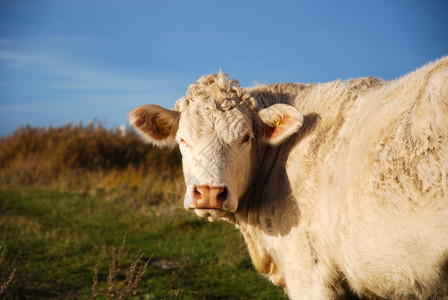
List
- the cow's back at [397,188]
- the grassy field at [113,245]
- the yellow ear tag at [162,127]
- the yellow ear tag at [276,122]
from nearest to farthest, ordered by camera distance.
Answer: the cow's back at [397,188] → the yellow ear tag at [276,122] → the yellow ear tag at [162,127] → the grassy field at [113,245]

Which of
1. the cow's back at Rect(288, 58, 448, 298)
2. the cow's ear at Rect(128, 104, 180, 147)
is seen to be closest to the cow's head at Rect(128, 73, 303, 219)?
the cow's ear at Rect(128, 104, 180, 147)

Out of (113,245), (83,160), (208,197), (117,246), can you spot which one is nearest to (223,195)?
(208,197)

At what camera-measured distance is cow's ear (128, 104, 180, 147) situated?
4133 mm

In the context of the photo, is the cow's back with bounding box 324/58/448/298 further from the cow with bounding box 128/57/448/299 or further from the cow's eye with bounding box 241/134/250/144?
the cow's eye with bounding box 241/134/250/144

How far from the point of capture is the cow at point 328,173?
9.07ft

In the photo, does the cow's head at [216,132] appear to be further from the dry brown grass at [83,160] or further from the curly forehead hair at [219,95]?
the dry brown grass at [83,160]

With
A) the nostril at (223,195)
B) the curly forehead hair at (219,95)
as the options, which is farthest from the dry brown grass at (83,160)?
the nostril at (223,195)

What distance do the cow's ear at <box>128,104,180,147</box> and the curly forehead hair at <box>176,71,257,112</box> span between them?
0.49 ft

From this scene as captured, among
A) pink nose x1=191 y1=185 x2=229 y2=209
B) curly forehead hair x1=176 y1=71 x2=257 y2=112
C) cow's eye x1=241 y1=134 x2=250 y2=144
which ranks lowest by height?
pink nose x1=191 y1=185 x2=229 y2=209

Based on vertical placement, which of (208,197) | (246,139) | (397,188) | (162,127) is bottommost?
(208,197)

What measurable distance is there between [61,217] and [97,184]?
4039 mm

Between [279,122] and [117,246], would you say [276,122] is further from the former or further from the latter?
[117,246]

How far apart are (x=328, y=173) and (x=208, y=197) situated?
950 mm

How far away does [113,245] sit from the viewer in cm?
742
